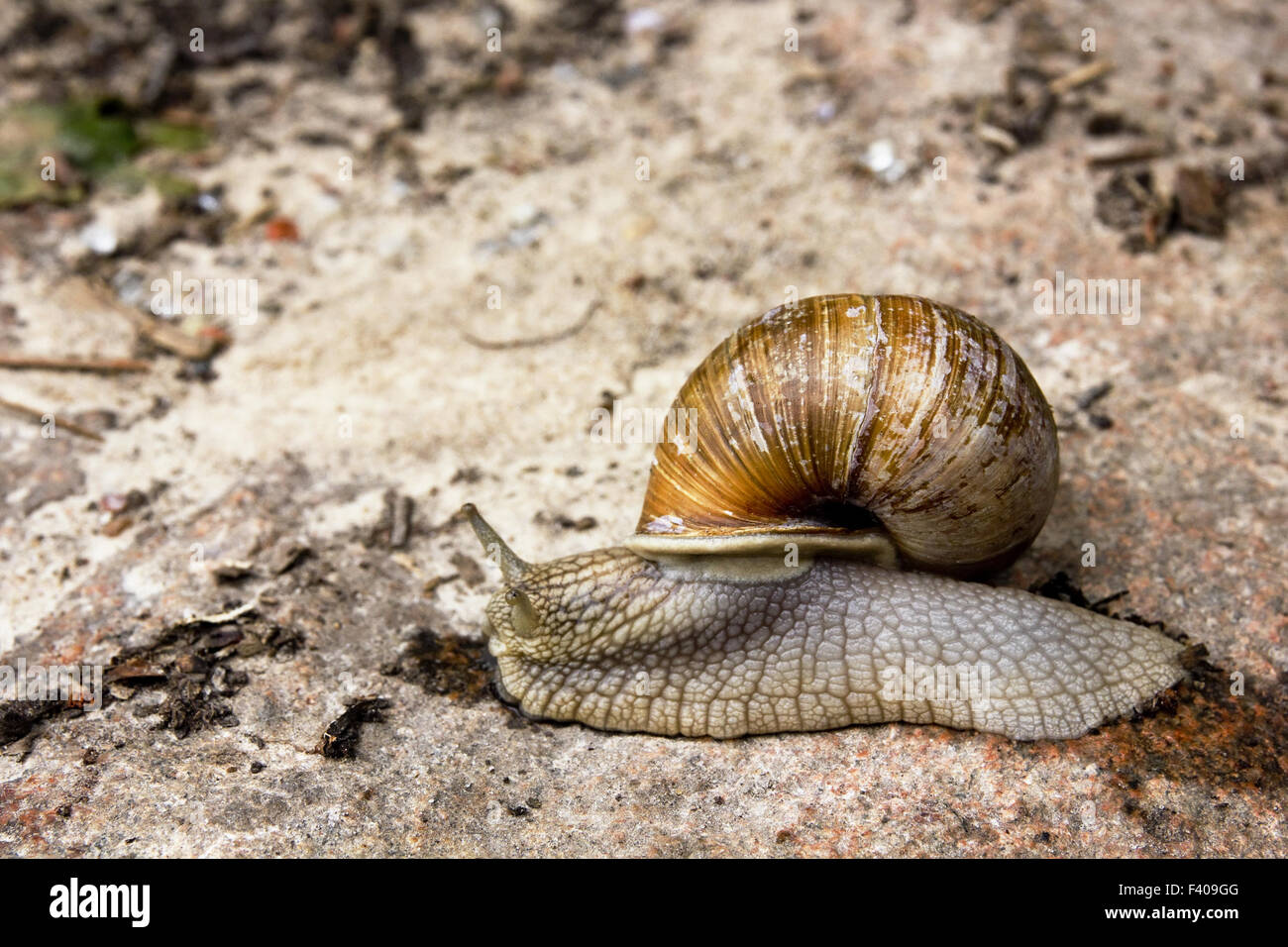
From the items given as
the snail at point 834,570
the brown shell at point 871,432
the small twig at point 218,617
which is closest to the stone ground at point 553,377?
the small twig at point 218,617

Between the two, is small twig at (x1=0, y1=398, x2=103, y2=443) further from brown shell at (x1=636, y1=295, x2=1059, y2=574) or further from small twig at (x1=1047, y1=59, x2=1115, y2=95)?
small twig at (x1=1047, y1=59, x2=1115, y2=95)

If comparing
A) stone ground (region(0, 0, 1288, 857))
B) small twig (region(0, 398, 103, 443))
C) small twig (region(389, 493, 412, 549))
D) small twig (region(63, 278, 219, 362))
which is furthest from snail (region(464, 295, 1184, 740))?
small twig (region(63, 278, 219, 362))

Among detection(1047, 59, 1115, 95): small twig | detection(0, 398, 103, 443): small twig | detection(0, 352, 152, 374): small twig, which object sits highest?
detection(1047, 59, 1115, 95): small twig

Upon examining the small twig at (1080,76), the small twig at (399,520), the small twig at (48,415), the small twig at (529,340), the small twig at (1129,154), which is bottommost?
the small twig at (399,520)

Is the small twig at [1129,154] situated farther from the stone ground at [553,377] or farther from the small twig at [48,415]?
the small twig at [48,415]

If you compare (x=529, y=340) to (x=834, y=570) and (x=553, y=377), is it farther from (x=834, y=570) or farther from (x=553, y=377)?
(x=834, y=570)

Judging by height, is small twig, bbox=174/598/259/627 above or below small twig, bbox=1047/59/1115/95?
below

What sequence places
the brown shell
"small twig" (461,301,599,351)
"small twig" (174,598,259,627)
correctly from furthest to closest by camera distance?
"small twig" (461,301,599,351)
"small twig" (174,598,259,627)
the brown shell

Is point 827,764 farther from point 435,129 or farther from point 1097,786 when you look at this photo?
point 435,129
